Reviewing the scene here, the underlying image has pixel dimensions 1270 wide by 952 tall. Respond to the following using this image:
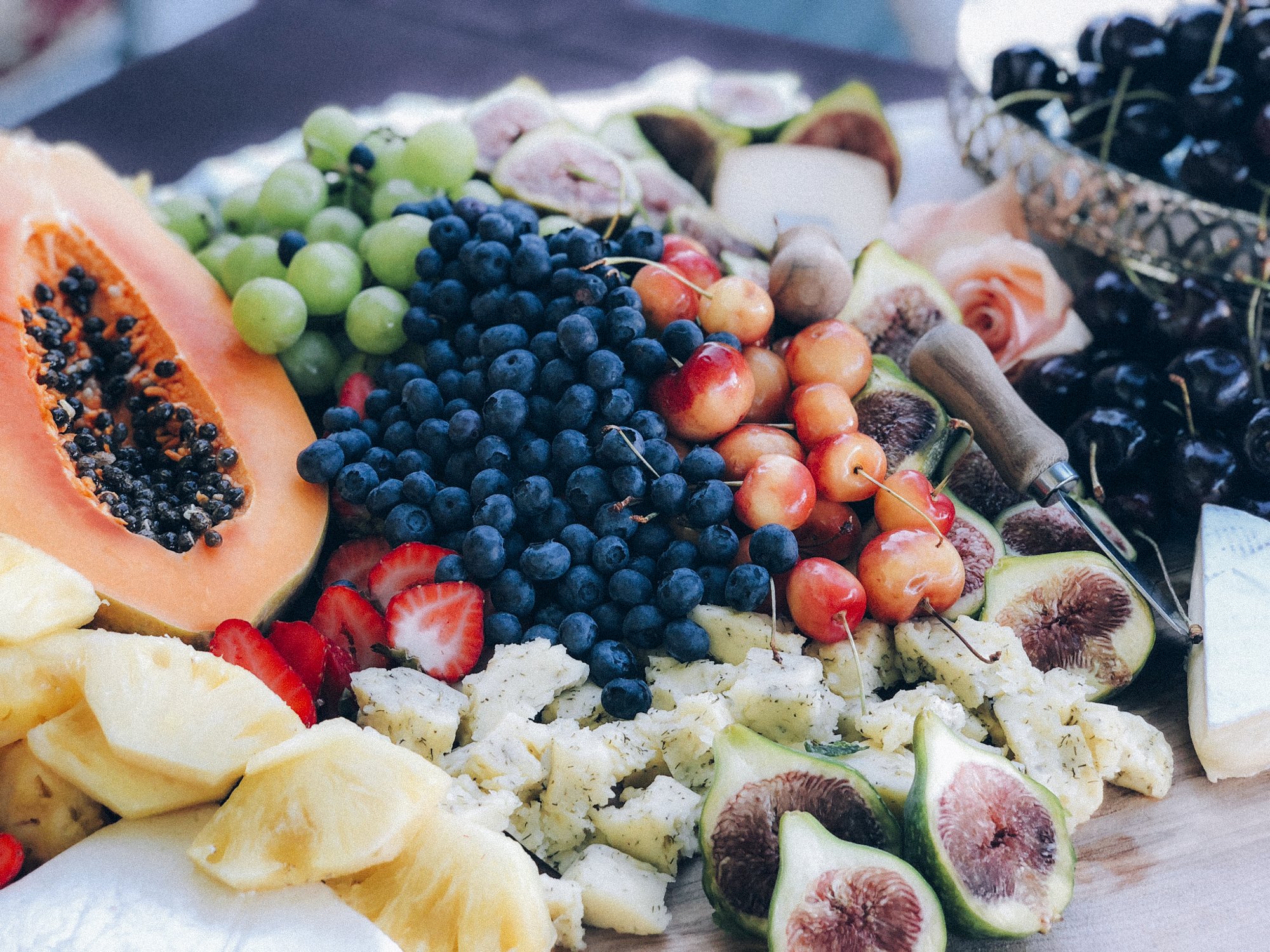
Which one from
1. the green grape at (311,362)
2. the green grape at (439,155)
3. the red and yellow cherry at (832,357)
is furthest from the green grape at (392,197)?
the red and yellow cherry at (832,357)

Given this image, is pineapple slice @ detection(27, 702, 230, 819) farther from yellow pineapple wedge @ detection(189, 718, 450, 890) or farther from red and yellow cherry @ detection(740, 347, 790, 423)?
red and yellow cherry @ detection(740, 347, 790, 423)

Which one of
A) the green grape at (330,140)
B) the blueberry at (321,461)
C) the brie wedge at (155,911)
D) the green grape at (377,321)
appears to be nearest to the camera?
the brie wedge at (155,911)

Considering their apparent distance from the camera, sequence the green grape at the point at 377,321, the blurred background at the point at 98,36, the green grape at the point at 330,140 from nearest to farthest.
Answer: the green grape at the point at 377,321, the green grape at the point at 330,140, the blurred background at the point at 98,36

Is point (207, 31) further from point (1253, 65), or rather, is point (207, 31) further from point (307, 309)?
point (1253, 65)

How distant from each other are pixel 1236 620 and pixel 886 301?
664 mm

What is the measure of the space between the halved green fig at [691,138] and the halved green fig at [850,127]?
0.12m

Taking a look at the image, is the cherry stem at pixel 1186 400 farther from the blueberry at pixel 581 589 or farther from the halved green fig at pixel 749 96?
the halved green fig at pixel 749 96

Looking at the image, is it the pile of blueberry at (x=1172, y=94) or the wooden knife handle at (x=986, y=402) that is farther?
the pile of blueberry at (x=1172, y=94)

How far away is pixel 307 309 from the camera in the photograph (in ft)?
4.67

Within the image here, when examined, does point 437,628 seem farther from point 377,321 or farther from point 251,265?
point 251,265

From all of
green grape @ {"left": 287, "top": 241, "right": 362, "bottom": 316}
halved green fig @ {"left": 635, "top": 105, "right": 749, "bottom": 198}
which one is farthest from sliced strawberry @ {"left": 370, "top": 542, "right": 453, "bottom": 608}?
halved green fig @ {"left": 635, "top": 105, "right": 749, "bottom": 198}

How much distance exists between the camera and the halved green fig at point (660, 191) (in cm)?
177

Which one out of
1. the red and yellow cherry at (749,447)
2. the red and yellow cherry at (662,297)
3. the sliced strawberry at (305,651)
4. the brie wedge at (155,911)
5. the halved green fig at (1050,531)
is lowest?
the sliced strawberry at (305,651)

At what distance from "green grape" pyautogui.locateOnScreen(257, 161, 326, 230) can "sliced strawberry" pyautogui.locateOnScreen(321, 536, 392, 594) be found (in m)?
0.64
